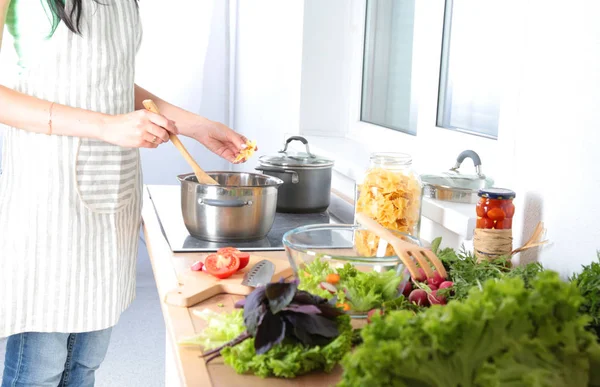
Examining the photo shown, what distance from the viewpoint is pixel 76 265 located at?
57.3 inches

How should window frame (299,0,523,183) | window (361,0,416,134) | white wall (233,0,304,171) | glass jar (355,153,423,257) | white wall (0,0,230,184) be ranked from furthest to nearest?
white wall (0,0,230,184), white wall (233,0,304,171), window (361,0,416,134), window frame (299,0,523,183), glass jar (355,153,423,257)

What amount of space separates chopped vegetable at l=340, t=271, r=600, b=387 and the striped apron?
96 cm

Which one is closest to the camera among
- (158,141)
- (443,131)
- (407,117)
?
(158,141)

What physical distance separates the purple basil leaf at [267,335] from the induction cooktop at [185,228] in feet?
2.10

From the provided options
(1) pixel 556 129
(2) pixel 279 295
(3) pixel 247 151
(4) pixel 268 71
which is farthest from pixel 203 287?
(4) pixel 268 71

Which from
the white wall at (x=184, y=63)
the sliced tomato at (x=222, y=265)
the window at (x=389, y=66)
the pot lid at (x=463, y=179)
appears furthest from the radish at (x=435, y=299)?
the white wall at (x=184, y=63)

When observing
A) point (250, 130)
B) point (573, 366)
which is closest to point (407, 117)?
point (250, 130)

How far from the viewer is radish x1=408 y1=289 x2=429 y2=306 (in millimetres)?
1105

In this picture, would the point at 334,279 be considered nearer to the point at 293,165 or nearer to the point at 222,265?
the point at 222,265

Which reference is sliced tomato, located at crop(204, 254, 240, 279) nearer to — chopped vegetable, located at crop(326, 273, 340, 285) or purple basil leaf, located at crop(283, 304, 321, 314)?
chopped vegetable, located at crop(326, 273, 340, 285)

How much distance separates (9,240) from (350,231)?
26.2 inches

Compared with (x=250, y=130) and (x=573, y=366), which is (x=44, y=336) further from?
(x=250, y=130)

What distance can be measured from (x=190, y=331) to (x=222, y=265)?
0.25 metres

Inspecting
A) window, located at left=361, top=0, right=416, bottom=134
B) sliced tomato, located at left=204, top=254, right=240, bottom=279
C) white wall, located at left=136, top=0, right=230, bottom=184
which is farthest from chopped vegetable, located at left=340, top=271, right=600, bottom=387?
white wall, located at left=136, top=0, right=230, bottom=184
